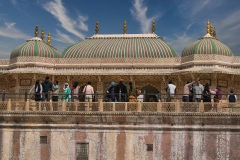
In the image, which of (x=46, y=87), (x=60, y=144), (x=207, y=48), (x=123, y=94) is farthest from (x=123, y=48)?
(x=60, y=144)

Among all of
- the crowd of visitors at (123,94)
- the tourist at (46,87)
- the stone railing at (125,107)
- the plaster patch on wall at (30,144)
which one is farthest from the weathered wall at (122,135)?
the tourist at (46,87)

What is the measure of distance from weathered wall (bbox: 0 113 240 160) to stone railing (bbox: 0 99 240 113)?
26 centimetres

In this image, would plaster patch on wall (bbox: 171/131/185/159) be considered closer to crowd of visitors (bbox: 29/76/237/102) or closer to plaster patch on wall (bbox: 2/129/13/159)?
crowd of visitors (bbox: 29/76/237/102)

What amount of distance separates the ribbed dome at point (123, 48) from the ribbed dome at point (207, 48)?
6.59ft

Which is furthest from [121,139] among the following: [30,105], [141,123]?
[30,105]

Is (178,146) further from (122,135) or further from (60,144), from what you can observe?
(60,144)

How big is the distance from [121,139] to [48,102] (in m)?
3.21

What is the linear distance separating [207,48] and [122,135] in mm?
10909

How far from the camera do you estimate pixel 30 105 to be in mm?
16125

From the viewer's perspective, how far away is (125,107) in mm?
15414

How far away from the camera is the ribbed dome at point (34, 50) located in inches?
1033

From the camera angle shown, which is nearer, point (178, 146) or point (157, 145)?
point (178, 146)

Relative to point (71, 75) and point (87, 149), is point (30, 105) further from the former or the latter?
point (71, 75)

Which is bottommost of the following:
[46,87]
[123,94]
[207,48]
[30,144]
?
[30,144]
